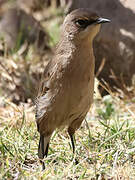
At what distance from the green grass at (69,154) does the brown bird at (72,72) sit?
1.08 feet

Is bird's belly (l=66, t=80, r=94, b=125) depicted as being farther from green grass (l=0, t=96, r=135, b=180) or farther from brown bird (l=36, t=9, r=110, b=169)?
green grass (l=0, t=96, r=135, b=180)

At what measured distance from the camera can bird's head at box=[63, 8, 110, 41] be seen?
321cm

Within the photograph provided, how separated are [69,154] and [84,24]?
109 centimetres

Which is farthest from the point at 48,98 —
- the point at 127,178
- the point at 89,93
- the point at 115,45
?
the point at 115,45

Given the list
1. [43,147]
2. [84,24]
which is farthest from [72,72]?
[43,147]

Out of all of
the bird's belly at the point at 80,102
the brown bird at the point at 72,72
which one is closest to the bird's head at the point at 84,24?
the brown bird at the point at 72,72

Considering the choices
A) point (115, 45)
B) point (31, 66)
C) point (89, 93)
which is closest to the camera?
point (89, 93)

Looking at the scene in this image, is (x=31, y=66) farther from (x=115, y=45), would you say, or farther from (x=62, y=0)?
(x=62, y=0)

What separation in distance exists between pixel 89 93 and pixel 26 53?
140 inches

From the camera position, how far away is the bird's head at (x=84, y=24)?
10.5 ft

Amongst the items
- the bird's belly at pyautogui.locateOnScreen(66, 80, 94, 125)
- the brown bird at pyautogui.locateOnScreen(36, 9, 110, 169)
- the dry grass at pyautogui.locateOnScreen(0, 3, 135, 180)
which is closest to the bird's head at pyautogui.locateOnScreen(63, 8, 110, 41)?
the brown bird at pyautogui.locateOnScreen(36, 9, 110, 169)

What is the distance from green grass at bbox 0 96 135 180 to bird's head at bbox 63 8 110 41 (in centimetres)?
84

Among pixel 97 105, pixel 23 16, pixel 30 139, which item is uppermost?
pixel 23 16

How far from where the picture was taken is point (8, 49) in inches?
262
